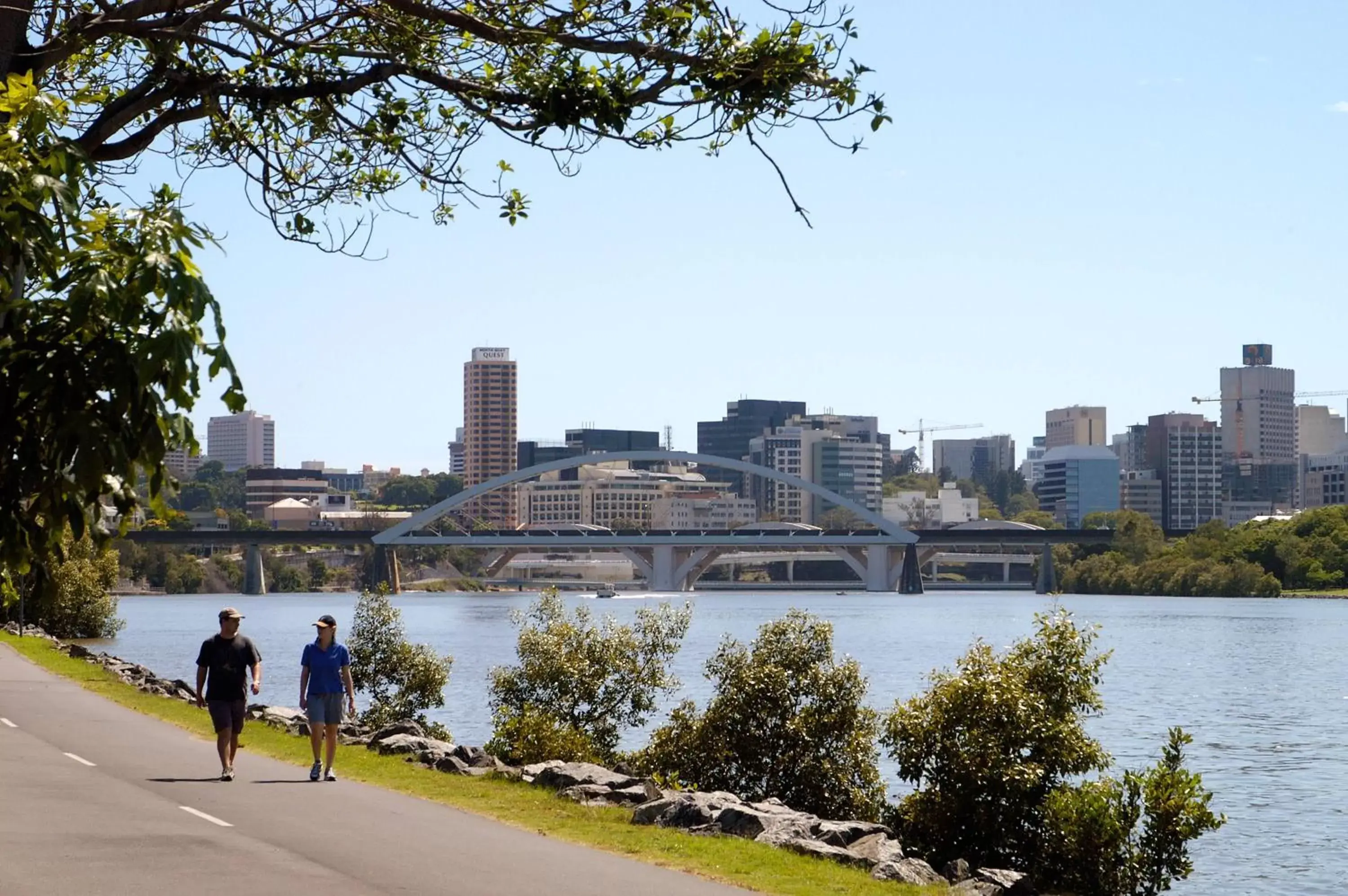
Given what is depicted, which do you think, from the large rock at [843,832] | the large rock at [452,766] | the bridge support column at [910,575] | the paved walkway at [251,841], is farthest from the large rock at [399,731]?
the bridge support column at [910,575]

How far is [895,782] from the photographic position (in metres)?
30.8

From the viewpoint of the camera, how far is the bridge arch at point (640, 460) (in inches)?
6398

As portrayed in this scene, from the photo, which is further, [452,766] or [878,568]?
[878,568]

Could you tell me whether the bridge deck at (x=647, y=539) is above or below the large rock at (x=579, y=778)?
above

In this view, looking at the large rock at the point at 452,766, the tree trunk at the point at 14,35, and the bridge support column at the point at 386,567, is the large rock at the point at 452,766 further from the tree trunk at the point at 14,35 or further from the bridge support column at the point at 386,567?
the bridge support column at the point at 386,567

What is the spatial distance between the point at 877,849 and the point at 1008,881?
2146 millimetres

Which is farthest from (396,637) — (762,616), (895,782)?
(762,616)

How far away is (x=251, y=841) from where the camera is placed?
14.4 metres

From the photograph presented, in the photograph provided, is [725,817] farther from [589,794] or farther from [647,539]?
[647,539]

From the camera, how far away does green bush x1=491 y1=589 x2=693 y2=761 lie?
94.1 feet

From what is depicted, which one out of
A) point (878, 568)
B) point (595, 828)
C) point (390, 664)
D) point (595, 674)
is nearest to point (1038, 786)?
point (595, 828)

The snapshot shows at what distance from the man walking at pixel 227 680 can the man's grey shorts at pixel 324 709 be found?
0.72 meters

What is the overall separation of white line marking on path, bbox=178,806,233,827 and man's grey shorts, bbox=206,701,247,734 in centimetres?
233

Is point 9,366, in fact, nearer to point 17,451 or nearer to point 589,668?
point 17,451
